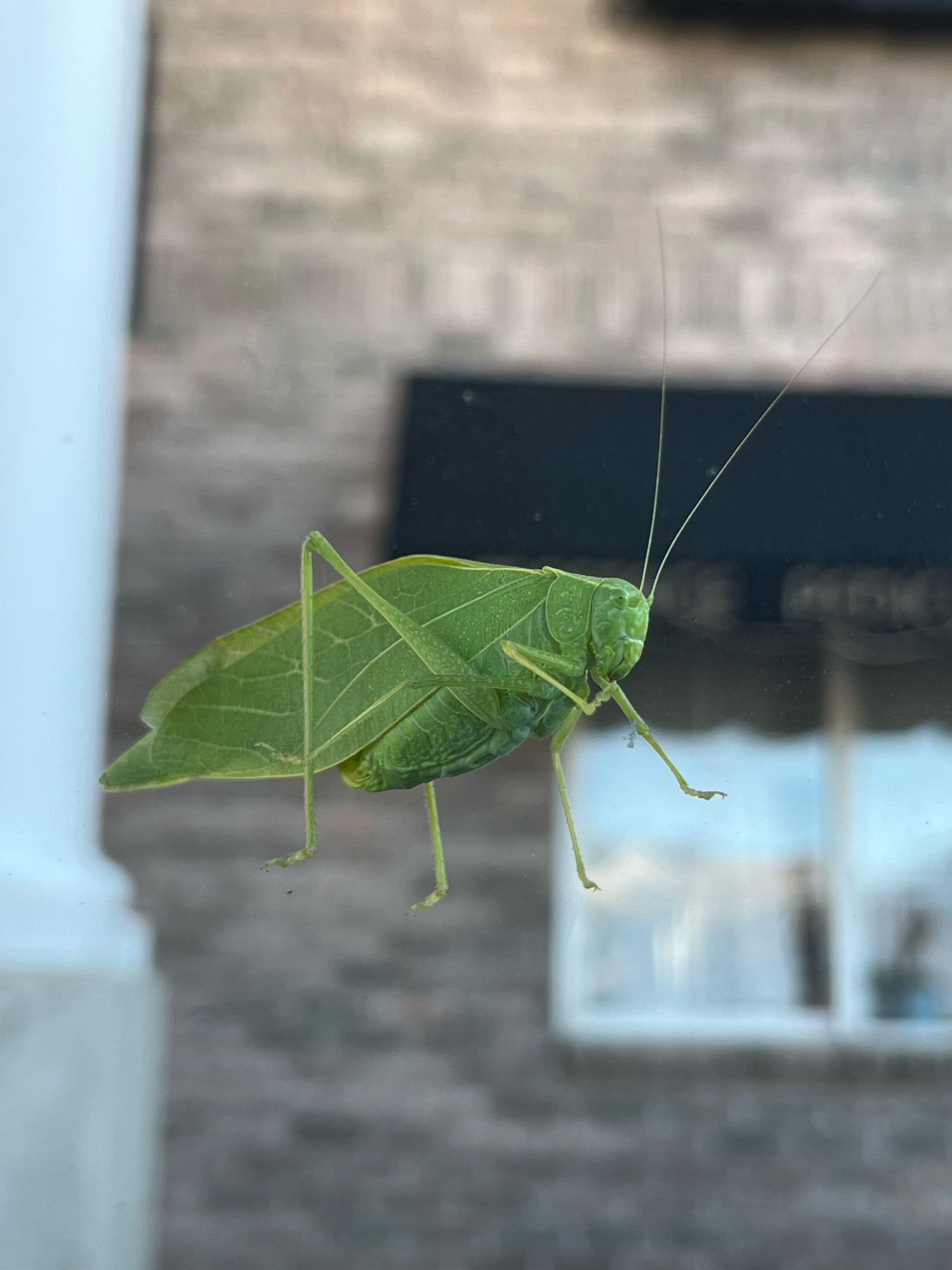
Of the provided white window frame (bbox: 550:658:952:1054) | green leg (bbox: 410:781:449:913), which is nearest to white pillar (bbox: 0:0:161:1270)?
green leg (bbox: 410:781:449:913)

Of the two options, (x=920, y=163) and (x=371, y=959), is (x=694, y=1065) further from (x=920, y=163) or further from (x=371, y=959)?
(x=920, y=163)

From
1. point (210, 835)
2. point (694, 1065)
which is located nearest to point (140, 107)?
point (210, 835)

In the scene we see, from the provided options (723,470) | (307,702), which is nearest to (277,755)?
(307,702)

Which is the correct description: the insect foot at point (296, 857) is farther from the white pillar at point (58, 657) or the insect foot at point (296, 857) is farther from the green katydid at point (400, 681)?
the white pillar at point (58, 657)

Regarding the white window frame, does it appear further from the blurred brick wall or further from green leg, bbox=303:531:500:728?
green leg, bbox=303:531:500:728

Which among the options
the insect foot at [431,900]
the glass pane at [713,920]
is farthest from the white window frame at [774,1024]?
the insect foot at [431,900]
